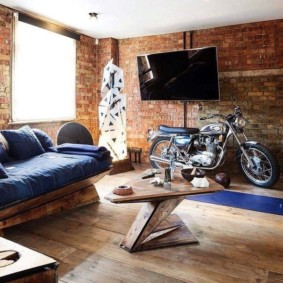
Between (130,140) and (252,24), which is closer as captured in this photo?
(252,24)

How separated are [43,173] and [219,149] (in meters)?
2.65

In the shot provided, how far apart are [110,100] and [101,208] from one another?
6.87 feet

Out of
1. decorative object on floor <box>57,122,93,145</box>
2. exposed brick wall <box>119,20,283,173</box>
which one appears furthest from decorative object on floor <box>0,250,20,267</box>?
exposed brick wall <box>119,20,283,173</box>

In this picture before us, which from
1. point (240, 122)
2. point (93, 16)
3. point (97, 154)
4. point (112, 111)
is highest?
point (93, 16)

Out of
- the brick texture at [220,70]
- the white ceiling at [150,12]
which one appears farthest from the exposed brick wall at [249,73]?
the white ceiling at [150,12]

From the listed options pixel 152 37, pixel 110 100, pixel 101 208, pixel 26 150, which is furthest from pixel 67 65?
pixel 101 208

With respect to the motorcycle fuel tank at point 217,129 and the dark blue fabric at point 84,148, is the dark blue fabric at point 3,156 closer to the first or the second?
the dark blue fabric at point 84,148

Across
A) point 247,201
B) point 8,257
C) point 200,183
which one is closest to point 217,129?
point 247,201

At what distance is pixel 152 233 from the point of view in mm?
2506

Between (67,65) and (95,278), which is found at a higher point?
(67,65)

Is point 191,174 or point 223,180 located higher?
point 191,174

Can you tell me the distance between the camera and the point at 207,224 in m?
2.80

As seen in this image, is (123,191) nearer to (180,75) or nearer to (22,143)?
(22,143)

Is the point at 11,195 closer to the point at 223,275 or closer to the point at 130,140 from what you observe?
the point at 223,275
